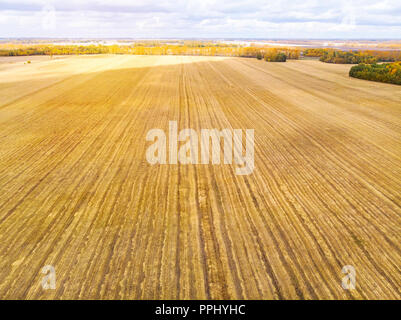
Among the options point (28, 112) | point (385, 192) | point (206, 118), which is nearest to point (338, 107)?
point (206, 118)

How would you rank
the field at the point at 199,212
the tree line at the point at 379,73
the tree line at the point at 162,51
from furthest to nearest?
the tree line at the point at 162,51, the tree line at the point at 379,73, the field at the point at 199,212

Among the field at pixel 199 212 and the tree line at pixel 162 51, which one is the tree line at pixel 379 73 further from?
the tree line at pixel 162 51

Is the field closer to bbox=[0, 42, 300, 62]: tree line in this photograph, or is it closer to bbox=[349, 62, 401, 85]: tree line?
bbox=[349, 62, 401, 85]: tree line

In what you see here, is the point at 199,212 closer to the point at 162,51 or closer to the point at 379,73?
the point at 379,73

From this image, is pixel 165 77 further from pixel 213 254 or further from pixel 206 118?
pixel 213 254

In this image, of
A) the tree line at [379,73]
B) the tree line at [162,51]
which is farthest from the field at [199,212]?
the tree line at [162,51]

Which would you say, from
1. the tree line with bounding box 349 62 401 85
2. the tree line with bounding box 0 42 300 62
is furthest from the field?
the tree line with bounding box 0 42 300 62

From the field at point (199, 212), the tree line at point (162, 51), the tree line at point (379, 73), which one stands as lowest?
the field at point (199, 212)
